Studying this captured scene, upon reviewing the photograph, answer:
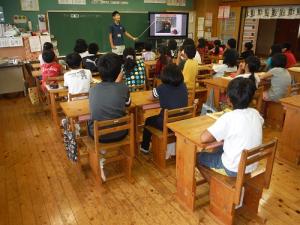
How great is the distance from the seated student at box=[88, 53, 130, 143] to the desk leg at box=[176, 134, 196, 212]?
0.69 m

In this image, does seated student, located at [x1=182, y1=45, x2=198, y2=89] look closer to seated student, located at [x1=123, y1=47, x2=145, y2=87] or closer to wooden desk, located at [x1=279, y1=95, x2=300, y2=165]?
seated student, located at [x1=123, y1=47, x2=145, y2=87]

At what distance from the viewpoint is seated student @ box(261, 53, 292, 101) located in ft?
13.0

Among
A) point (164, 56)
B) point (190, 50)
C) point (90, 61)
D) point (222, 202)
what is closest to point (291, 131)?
point (222, 202)

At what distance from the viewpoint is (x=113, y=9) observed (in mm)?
7074

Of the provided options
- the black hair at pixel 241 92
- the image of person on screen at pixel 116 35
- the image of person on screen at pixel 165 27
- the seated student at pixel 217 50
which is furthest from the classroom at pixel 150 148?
the image of person on screen at pixel 165 27

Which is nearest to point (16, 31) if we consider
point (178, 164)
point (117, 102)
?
point (117, 102)

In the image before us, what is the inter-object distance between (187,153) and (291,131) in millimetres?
1594

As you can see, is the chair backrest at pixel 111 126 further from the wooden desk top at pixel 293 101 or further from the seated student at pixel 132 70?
the wooden desk top at pixel 293 101

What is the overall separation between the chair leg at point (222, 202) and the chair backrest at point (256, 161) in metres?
0.11

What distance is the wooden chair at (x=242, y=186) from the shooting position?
6.03 ft

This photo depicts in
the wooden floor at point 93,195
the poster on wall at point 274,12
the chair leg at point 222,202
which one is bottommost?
the wooden floor at point 93,195

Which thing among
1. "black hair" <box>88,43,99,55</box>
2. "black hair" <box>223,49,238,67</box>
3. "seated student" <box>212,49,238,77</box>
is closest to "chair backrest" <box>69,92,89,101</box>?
"black hair" <box>88,43,99,55</box>

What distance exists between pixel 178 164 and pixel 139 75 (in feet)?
5.93

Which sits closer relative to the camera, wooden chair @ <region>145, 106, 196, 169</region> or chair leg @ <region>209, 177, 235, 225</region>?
chair leg @ <region>209, 177, 235, 225</region>
